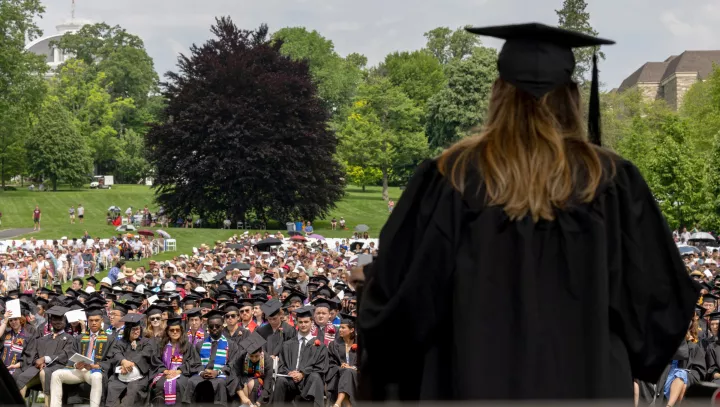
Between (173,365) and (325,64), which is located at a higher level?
(325,64)

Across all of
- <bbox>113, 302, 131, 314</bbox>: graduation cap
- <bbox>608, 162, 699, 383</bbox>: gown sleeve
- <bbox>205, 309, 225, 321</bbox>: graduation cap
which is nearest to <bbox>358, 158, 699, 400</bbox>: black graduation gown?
<bbox>608, 162, 699, 383</bbox>: gown sleeve

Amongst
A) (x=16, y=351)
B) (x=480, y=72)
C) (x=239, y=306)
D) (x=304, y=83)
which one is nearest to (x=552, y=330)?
(x=239, y=306)

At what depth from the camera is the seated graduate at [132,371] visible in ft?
52.0

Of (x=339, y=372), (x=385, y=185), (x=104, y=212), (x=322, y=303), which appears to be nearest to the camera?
(x=339, y=372)

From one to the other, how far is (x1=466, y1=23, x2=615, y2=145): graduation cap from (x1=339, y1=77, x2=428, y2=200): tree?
84.4 meters

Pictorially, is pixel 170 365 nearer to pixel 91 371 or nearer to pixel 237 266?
pixel 91 371

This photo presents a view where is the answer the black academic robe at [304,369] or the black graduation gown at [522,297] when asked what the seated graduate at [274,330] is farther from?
the black graduation gown at [522,297]

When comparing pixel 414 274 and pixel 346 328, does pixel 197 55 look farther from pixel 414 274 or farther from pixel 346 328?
pixel 414 274

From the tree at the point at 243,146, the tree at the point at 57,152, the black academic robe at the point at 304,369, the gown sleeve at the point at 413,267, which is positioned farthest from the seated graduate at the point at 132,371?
the tree at the point at 57,152

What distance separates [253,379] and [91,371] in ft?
8.18

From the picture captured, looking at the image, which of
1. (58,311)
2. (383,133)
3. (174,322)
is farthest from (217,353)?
(383,133)

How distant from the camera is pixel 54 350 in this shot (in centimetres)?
1741

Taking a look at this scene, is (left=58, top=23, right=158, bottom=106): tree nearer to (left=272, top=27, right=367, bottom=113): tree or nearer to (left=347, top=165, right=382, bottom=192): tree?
(left=272, top=27, right=367, bottom=113): tree

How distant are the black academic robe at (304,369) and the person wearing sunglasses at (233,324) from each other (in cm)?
68
